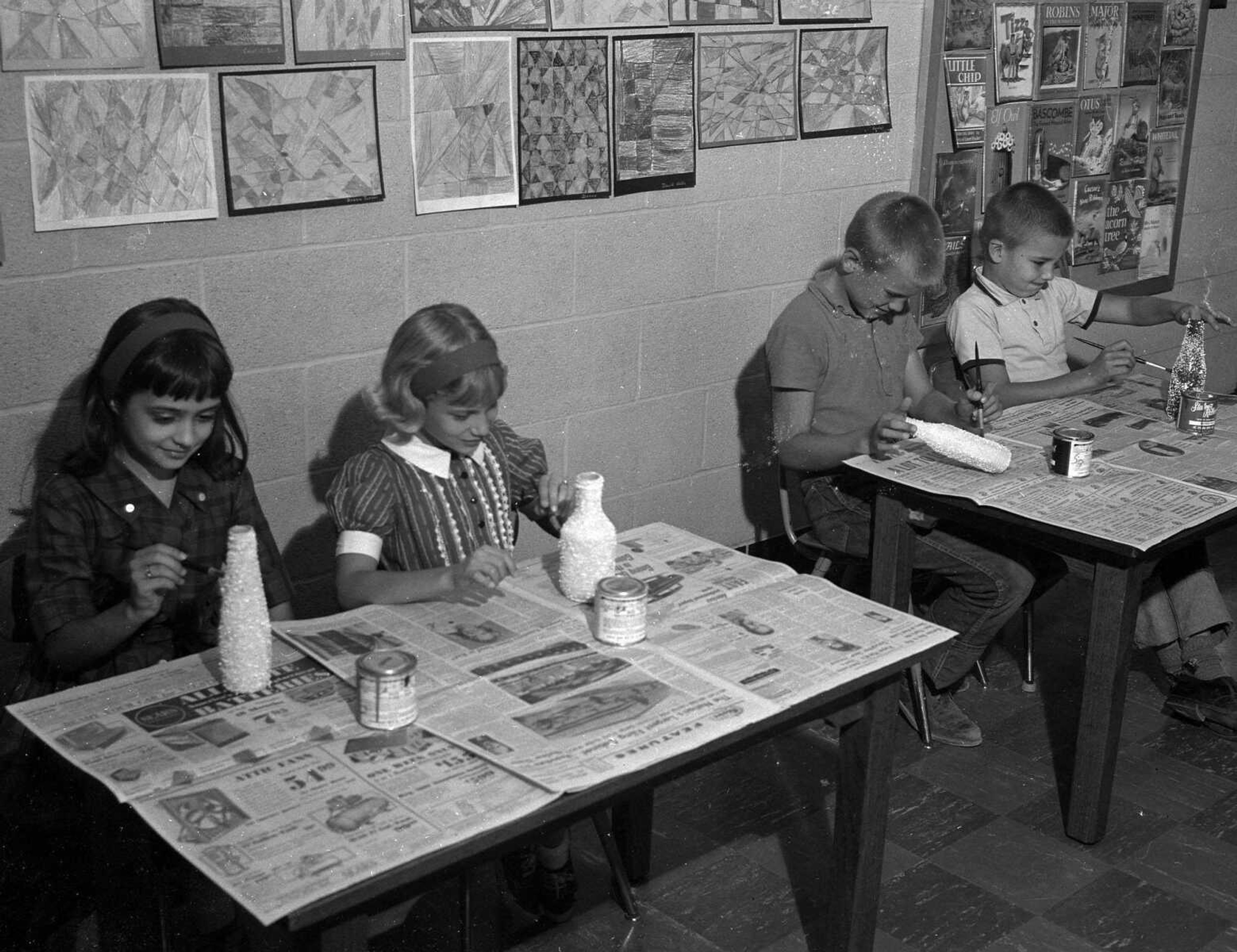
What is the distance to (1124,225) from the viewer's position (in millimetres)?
5309

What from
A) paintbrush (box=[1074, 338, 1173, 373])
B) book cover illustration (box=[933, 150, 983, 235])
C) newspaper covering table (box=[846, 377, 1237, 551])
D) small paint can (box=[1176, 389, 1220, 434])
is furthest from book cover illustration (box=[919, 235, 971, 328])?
small paint can (box=[1176, 389, 1220, 434])

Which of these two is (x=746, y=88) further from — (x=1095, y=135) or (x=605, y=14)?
(x=1095, y=135)

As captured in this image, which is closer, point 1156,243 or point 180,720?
point 180,720

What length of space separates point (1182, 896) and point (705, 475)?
1.85m

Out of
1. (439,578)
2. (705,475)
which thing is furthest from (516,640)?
(705,475)

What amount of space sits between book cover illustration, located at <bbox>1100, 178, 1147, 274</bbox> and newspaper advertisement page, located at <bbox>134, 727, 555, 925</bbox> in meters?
4.13

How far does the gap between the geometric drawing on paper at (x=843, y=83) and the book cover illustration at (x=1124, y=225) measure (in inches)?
53.6

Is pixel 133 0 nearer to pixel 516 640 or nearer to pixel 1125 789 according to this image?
pixel 516 640

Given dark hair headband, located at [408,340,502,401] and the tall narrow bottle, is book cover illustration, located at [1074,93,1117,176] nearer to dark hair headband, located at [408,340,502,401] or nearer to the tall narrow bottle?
dark hair headband, located at [408,340,502,401]

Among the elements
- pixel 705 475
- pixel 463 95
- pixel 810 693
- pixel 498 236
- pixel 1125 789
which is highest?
pixel 463 95

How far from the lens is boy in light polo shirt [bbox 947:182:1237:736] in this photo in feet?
11.8

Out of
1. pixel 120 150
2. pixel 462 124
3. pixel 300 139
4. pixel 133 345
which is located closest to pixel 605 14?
pixel 462 124

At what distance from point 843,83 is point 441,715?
2817 millimetres

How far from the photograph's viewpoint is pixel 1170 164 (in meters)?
5.49
